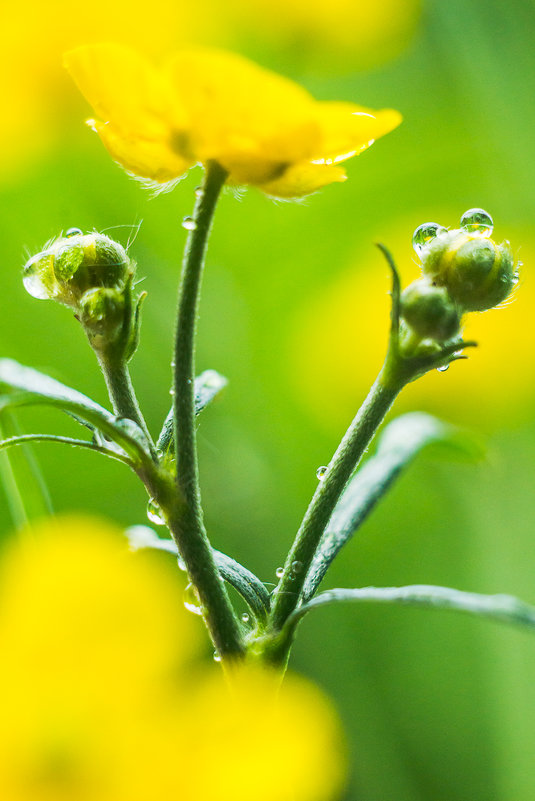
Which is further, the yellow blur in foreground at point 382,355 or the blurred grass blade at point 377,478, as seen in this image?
the yellow blur in foreground at point 382,355

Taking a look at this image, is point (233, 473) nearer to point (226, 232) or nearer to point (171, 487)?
point (226, 232)

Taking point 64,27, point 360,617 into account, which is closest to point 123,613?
point 360,617

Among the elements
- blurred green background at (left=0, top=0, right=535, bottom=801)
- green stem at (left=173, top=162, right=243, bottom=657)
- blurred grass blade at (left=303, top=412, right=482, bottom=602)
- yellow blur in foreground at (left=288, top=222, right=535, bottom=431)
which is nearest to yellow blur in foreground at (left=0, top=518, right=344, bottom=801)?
green stem at (left=173, top=162, right=243, bottom=657)

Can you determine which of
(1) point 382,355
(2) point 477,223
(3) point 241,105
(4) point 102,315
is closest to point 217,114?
(3) point 241,105

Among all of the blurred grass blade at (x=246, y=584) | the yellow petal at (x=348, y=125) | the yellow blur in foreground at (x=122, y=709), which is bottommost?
the blurred grass blade at (x=246, y=584)

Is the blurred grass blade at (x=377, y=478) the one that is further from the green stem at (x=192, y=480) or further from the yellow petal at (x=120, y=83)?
the yellow petal at (x=120, y=83)

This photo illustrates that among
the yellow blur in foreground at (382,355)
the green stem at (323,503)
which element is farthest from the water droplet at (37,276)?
the yellow blur in foreground at (382,355)

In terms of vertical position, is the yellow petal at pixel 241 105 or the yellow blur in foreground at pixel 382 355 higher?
the yellow petal at pixel 241 105

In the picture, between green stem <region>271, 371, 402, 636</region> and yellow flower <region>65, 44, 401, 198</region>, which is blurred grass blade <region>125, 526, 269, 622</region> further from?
yellow flower <region>65, 44, 401, 198</region>
